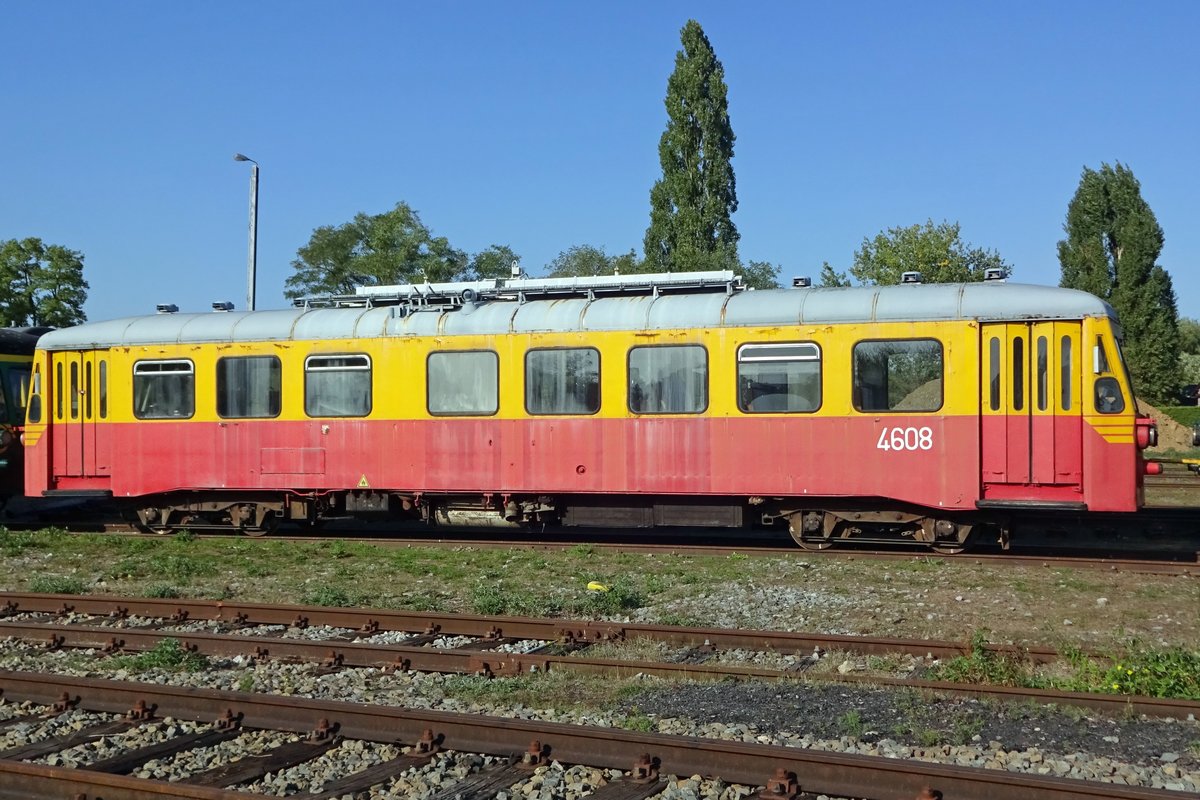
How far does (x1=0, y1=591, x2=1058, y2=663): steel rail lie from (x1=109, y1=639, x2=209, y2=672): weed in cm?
147

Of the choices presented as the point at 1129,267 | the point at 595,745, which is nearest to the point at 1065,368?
the point at 595,745

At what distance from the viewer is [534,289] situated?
628 inches

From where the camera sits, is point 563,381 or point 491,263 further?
point 491,263

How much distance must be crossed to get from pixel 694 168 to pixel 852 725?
Answer: 131ft

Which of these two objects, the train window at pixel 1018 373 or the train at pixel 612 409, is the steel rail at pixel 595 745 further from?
the train window at pixel 1018 373

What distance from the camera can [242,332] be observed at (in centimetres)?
1655

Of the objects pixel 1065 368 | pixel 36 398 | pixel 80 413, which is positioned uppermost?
pixel 1065 368

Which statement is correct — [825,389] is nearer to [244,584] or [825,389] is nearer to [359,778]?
[244,584]

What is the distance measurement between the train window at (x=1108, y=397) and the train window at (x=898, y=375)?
5.70 ft

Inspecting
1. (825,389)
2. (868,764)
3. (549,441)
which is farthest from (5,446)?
(868,764)

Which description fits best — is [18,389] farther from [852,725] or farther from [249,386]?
[852,725]

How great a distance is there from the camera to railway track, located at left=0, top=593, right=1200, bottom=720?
7918 mm

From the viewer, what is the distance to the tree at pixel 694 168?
144 ft

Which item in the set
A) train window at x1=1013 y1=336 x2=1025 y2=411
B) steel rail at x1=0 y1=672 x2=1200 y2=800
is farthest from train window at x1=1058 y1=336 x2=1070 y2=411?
steel rail at x1=0 y1=672 x2=1200 y2=800
